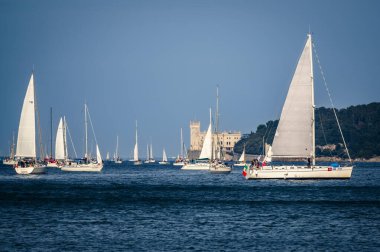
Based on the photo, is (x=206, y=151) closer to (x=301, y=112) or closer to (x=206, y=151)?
(x=206, y=151)

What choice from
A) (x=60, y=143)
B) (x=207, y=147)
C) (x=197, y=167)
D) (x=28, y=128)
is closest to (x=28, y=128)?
(x=28, y=128)

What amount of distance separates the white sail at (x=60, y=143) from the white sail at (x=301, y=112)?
81356 mm

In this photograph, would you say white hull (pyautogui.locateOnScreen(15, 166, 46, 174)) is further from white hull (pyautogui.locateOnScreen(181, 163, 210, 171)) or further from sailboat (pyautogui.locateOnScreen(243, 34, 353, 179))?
white hull (pyautogui.locateOnScreen(181, 163, 210, 171))

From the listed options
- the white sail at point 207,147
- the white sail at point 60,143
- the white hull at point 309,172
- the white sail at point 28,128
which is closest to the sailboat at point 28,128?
the white sail at point 28,128

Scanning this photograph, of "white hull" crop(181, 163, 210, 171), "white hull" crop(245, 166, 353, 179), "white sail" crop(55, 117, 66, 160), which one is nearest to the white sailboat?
"white sail" crop(55, 117, 66, 160)

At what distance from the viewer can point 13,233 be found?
143 ft

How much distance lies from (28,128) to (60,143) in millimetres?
50962

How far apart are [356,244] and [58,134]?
126525 mm

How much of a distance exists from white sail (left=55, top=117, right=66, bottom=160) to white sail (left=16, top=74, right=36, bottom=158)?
48.2 m

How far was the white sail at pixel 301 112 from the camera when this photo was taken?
278 ft

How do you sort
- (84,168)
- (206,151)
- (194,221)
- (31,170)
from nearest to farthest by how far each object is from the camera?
(194,221)
(31,170)
(84,168)
(206,151)

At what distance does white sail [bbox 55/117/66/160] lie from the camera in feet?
527

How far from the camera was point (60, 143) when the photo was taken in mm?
161500

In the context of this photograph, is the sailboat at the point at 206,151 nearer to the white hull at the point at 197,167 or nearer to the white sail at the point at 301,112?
the white hull at the point at 197,167
